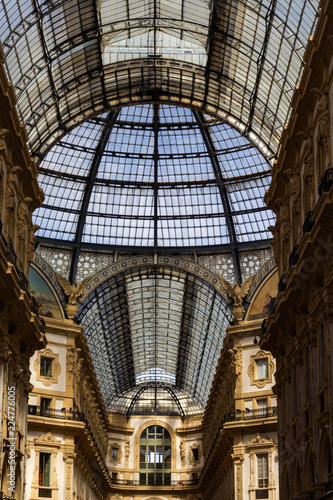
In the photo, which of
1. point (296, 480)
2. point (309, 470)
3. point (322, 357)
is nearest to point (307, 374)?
point (322, 357)

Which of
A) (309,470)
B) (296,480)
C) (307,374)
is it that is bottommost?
(296,480)

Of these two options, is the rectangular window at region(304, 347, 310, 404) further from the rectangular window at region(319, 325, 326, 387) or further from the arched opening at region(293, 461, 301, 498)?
the arched opening at region(293, 461, 301, 498)

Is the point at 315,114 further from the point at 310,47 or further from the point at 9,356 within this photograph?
the point at 9,356

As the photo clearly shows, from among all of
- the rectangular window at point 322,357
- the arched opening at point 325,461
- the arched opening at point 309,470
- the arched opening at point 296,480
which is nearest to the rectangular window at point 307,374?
the arched opening at point 309,470

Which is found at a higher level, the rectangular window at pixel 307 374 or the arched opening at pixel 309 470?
the rectangular window at pixel 307 374

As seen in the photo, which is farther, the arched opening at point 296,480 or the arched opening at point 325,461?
the arched opening at point 296,480

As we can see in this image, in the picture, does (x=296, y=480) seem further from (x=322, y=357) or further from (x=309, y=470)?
(x=322, y=357)

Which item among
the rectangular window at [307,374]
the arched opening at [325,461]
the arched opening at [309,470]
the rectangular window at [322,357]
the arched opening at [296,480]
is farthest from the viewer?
the arched opening at [296,480]

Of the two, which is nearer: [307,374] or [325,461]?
[325,461]

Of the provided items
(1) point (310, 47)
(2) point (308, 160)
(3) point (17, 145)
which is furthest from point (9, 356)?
(1) point (310, 47)

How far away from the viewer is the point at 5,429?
1465 inches

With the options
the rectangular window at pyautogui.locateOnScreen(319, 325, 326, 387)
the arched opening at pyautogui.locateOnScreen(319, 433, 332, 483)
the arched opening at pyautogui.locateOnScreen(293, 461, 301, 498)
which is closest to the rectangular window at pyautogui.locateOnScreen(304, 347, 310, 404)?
the rectangular window at pyautogui.locateOnScreen(319, 325, 326, 387)

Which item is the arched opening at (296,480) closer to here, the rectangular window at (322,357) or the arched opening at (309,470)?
the arched opening at (309,470)

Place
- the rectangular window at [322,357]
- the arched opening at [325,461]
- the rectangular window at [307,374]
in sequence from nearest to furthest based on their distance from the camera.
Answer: the arched opening at [325,461] → the rectangular window at [322,357] → the rectangular window at [307,374]
